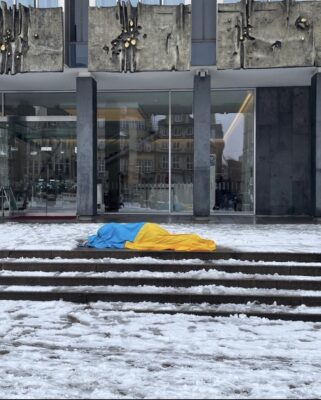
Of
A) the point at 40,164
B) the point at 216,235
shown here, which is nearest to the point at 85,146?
the point at 40,164

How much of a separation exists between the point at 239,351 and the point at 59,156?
13327 millimetres

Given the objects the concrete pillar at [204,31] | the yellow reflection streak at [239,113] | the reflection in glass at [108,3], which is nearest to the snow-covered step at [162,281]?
the concrete pillar at [204,31]

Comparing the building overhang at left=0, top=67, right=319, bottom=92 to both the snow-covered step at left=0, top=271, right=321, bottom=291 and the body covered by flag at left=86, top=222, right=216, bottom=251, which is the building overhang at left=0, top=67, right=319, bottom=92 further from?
the snow-covered step at left=0, top=271, right=321, bottom=291

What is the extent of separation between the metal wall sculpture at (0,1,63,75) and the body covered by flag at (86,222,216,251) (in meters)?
6.65

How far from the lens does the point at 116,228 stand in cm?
935

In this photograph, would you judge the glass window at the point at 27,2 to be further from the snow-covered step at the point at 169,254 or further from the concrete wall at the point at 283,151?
the snow-covered step at the point at 169,254

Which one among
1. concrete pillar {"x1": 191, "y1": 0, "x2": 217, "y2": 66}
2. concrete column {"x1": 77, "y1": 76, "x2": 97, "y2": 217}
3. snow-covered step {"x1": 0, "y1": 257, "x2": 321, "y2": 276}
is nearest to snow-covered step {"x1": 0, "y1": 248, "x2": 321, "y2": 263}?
snow-covered step {"x1": 0, "y1": 257, "x2": 321, "y2": 276}

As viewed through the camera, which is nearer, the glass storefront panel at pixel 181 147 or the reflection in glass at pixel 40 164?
the glass storefront panel at pixel 181 147

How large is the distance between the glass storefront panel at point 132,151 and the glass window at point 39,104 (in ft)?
3.81

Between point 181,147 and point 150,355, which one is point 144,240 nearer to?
point 150,355

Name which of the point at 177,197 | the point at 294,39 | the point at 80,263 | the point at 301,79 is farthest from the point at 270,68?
the point at 80,263

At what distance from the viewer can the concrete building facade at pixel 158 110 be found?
44.1 ft

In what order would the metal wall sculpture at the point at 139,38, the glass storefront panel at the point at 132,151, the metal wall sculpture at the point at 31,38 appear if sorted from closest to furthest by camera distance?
the metal wall sculpture at the point at 139,38 < the metal wall sculpture at the point at 31,38 < the glass storefront panel at the point at 132,151

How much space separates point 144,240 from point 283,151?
9151 millimetres
